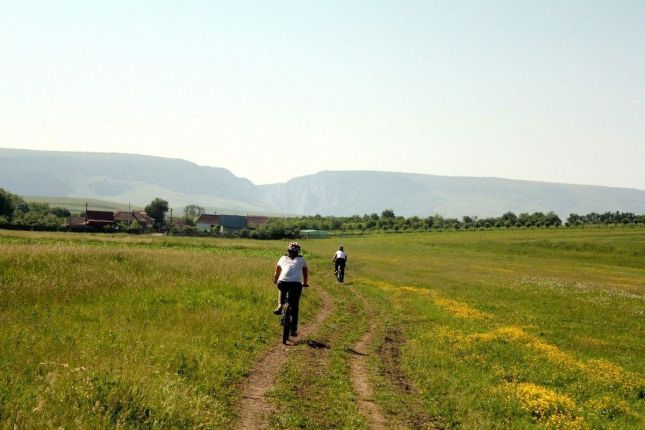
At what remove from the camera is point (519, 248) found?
90.8 meters

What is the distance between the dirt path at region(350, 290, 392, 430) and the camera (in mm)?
10227

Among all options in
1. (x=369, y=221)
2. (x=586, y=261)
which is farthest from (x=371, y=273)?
(x=369, y=221)

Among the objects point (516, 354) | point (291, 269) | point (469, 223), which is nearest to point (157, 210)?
point (469, 223)

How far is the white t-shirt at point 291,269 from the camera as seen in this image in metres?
16.6

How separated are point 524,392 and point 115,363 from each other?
9298 millimetres

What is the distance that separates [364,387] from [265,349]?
3.84m

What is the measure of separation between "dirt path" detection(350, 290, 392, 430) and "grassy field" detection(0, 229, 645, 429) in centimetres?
21

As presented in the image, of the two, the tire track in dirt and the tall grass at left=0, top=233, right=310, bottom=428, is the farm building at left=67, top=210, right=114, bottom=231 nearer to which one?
the tall grass at left=0, top=233, right=310, bottom=428

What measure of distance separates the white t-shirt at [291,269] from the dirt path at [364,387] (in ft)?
9.76

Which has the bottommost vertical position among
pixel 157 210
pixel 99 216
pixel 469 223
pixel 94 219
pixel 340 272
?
pixel 94 219

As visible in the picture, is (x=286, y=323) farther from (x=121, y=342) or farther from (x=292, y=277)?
(x=121, y=342)


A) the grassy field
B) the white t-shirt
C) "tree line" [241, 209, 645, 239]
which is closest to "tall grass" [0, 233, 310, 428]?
the grassy field

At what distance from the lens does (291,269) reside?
54.8ft

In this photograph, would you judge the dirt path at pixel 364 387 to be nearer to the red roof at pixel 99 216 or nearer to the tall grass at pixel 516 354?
the tall grass at pixel 516 354
